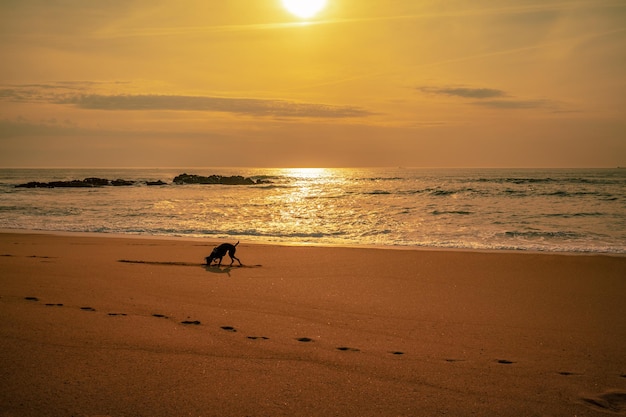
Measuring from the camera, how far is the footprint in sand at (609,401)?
3.87m

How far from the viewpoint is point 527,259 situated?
11.8 metres

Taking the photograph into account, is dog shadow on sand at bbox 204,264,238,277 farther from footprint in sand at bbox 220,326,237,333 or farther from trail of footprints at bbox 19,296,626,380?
footprint in sand at bbox 220,326,237,333

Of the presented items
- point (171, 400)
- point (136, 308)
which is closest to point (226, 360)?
point (171, 400)

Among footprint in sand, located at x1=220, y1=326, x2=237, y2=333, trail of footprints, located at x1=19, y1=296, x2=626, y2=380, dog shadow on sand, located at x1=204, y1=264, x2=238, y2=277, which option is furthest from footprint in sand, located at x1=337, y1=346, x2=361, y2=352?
dog shadow on sand, located at x1=204, y1=264, x2=238, y2=277

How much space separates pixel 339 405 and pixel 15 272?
7.42m

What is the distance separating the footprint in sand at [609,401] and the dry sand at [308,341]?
2 cm

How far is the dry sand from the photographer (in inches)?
153

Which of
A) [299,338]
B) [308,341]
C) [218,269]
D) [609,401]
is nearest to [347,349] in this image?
[308,341]

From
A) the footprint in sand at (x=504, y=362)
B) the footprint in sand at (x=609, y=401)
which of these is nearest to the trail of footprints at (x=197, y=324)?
the footprint in sand at (x=504, y=362)

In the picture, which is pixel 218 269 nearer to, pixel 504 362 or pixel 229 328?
pixel 229 328

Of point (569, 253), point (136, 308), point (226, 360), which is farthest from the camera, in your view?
point (569, 253)

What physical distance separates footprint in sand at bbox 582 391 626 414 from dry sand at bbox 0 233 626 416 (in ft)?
0.05

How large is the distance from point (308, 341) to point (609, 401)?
2.68 meters

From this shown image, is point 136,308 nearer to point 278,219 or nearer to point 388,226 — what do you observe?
point 388,226
